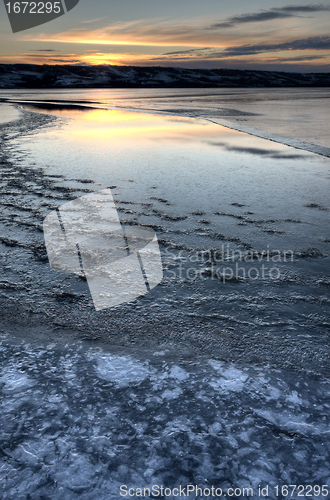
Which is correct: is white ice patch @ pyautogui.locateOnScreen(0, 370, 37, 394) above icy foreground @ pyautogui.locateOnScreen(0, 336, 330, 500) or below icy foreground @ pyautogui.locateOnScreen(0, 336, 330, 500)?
above

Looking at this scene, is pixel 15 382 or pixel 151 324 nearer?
pixel 15 382

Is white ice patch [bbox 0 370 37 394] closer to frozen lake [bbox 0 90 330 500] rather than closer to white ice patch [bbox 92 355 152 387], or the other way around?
frozen lake [bbox 0 90 330 500]

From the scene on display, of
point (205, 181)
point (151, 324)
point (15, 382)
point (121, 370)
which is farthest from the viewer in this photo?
A: point (205, 181)

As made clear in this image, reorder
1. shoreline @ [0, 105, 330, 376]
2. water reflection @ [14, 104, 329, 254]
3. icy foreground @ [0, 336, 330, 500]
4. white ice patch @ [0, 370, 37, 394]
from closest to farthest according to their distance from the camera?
icy foreground @ [0, 336, 330, 500], white ice patch @ [0, 370, 37, 394], shoreline @ [0, 105, 330, 376], water reflection @ [14, 104, 329, 254]

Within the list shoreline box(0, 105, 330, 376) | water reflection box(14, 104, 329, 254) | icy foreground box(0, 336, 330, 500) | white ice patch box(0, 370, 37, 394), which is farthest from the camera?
water reflection box(14, 104, 329, 254)

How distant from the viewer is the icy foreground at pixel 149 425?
4.59 feet

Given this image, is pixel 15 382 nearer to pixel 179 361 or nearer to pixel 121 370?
pixel 121 370

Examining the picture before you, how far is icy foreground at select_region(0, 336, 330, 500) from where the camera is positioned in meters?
1.40

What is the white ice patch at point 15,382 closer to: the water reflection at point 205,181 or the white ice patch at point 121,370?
the white ice patch at point 121,370

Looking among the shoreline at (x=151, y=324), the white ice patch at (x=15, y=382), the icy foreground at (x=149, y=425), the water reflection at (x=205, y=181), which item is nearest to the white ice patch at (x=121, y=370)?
the icy foreground at (x=149, y=425)

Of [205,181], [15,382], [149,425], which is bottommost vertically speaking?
[205,181]

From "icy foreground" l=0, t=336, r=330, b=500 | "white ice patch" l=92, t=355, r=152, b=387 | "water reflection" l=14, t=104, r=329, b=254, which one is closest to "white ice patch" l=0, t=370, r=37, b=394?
"icy foreground" l=0, t=336, r=330, b=500

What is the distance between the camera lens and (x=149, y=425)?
1.61 meters

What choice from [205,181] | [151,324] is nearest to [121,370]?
[151,324]
